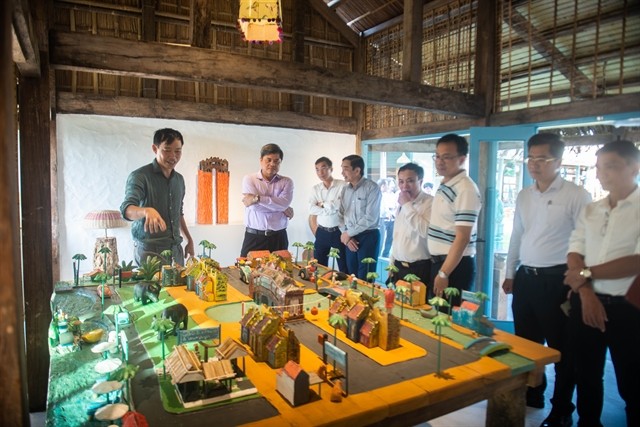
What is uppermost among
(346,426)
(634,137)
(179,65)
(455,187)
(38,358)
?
(179,65)

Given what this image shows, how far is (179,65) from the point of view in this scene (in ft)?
9.14

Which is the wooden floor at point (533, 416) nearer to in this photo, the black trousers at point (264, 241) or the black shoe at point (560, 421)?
the black shoe at point (560, 421)

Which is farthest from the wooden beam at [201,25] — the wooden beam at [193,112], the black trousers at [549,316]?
the black trousers at [549,316]

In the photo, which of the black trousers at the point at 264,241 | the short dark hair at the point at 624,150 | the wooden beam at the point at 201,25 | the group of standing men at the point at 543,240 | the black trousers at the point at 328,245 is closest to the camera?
the short dark hair at the point at 624,150

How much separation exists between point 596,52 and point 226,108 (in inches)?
144

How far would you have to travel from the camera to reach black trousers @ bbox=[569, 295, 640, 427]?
166 centimetres

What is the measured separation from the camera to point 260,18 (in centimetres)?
210

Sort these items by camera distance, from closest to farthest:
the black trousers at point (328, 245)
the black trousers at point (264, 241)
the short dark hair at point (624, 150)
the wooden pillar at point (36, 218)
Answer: the short dark hair at point (624, 150), the wooden pillar at point (36, 218), the black trousers at point (264, 241), the black trousers at point (328, 245)

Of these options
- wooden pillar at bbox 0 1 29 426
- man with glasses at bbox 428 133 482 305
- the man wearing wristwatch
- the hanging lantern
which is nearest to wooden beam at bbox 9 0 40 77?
the hanging lantern

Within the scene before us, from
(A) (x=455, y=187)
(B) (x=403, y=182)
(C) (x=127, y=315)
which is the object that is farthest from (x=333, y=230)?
(C) (x=127, y=315)

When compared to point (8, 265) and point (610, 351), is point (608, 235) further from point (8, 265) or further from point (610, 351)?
point (8, 265)

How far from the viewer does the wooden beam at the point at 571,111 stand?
8.14 feet

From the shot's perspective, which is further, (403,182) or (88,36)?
(403,182)

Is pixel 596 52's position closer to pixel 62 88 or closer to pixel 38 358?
pixel 38 358
